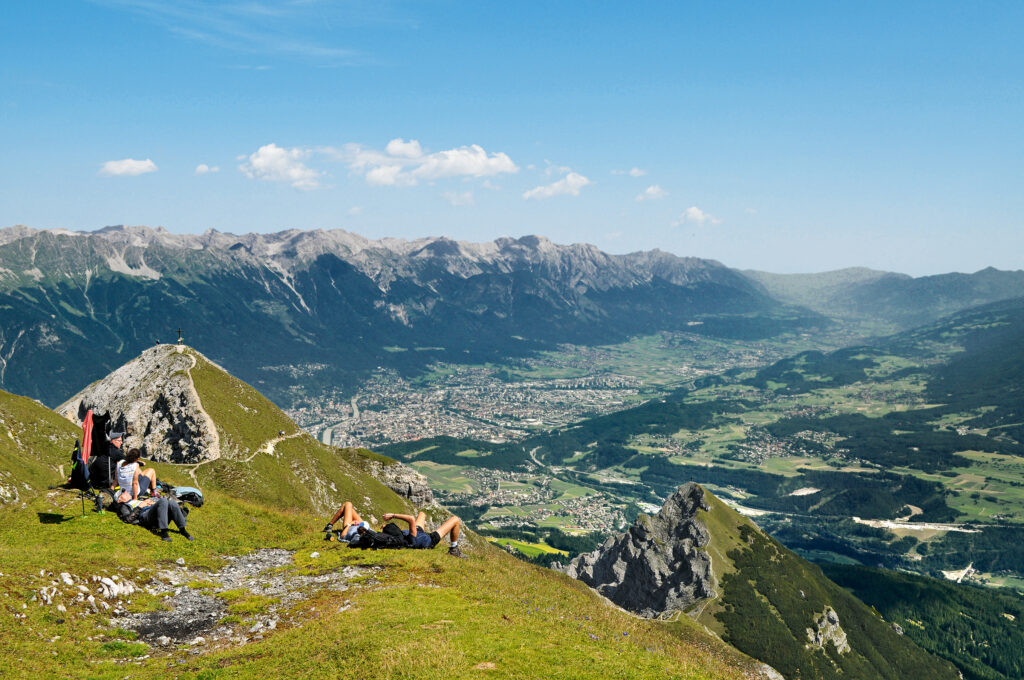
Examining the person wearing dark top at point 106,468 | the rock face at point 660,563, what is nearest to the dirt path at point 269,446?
the person wearing dark top at point 106,468

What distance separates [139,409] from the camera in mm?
100188

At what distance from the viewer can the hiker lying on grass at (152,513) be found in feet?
129

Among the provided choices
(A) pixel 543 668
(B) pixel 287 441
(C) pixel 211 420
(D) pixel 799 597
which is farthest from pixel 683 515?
(A) pixel 543 668

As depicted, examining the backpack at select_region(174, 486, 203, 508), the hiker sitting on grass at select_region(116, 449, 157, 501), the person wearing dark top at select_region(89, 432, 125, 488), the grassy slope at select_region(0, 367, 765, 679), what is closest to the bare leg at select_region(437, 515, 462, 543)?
the grassy slope at select_region(0, 367, 765, 679)

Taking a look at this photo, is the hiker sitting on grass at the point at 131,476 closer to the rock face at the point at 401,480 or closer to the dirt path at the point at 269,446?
the dirt path at the point at 269,446

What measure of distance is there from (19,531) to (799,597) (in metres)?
176

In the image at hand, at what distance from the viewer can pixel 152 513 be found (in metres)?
39.6

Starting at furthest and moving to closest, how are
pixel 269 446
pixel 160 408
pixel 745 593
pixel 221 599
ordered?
pixel 745 593
pixel 269 446
pixel 160 408
pixel 221 599

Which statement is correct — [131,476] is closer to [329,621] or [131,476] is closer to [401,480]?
[329,621]

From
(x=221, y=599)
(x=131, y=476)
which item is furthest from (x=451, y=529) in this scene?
(x=131, y=476)

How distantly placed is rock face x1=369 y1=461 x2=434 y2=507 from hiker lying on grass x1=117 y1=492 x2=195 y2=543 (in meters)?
88.4

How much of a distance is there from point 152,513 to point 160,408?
234 ft

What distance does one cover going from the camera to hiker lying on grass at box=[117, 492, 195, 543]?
3934 centimetres

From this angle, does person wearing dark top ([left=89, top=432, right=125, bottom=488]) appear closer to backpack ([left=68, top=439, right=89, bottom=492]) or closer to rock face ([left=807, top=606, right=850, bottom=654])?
backpack ([left=68, top=439, right=89, bottom=492])
